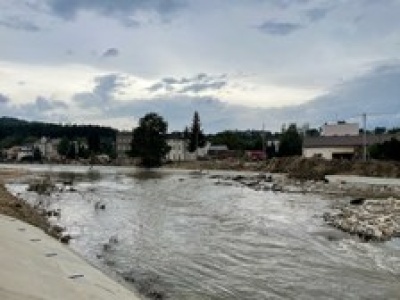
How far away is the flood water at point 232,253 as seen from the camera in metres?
19.1

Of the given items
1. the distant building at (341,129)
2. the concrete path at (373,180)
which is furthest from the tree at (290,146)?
the concrete path at (373,180)

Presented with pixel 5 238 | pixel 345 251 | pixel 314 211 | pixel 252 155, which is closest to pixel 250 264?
pixel 345 251

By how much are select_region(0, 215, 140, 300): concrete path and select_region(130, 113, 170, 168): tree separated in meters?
144

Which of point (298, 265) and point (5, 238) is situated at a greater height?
point (5, 238)

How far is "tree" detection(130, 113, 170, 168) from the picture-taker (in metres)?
166

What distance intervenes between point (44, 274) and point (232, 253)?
11.3m

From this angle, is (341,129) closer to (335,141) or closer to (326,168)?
(335,141)

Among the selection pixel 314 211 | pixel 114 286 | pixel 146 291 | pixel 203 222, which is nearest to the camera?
pixel 114 286

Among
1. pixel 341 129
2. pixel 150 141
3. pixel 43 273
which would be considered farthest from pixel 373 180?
pixel 150 141

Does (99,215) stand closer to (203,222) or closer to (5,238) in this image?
(203,222)

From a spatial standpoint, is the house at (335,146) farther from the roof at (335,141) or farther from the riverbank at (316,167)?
the riverbank at (316,167)

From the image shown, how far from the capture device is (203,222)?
3725 centimetres

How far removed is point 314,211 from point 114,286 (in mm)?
28611

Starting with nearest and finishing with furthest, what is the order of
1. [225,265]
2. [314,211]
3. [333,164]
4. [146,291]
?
[146,291] < [225,265] < [314,211] < [333,164]
